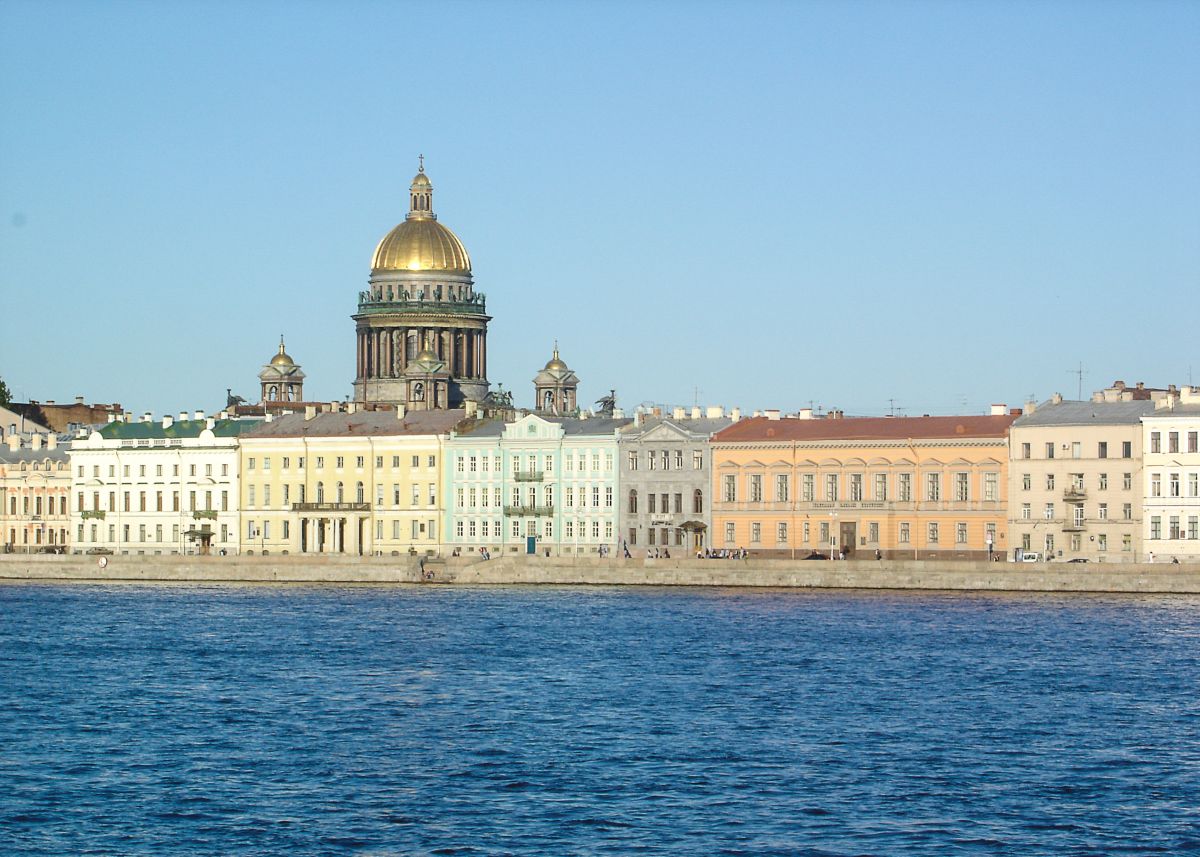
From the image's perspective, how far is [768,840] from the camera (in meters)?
30.4

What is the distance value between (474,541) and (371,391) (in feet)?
76.4

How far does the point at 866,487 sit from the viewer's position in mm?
83438

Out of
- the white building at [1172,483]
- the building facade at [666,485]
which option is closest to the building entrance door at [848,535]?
the building facade at [666,485]

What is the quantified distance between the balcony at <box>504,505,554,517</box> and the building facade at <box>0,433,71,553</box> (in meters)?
18.8

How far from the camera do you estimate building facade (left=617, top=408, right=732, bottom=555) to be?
87.3 metres

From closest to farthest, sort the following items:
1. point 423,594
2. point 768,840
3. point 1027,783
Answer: point 768,840 < point 1027,783 < point 423,594

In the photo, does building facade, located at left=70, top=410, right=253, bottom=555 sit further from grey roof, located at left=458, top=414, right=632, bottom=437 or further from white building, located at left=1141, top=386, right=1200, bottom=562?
white building, located at left=1141, top=386, right=1200, bottom=562

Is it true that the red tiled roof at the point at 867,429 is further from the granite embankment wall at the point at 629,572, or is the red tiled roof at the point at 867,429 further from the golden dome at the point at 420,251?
the golden dome at the point at 420,251

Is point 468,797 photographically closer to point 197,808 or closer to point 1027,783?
point 197,808

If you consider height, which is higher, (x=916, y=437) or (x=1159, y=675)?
(x=916, y=437)

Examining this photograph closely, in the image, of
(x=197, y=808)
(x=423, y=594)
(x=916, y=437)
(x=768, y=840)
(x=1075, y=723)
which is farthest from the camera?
(x=916, y=437)

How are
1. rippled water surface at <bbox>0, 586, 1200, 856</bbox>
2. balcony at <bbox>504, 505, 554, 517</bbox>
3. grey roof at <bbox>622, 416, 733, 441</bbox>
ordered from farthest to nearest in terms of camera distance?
1. balcony at <bbox>504, 505, 554, 517</bbox>
2. grey roof at <bbox>622, 416, 733, 441</bbox>
3. rippled water surface at <bbox>0, 586, 1200, 856</bbox>

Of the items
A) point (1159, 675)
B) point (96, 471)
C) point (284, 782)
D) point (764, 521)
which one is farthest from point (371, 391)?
point (284, 782)

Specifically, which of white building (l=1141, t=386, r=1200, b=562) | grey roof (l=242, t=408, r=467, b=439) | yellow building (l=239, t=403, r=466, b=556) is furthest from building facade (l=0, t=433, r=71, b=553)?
white building (l=1141, t=386, r=1200, b=562)
